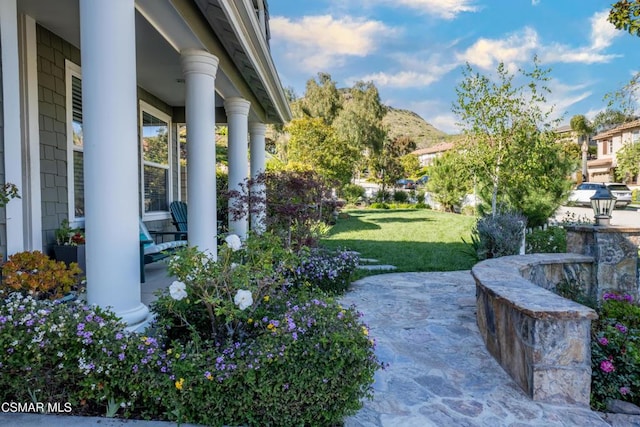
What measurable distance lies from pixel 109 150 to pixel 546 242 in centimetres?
706

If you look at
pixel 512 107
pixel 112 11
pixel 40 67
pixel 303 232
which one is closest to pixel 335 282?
pixel 303 232

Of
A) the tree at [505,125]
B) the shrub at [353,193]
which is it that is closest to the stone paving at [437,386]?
the tree at [505,125]

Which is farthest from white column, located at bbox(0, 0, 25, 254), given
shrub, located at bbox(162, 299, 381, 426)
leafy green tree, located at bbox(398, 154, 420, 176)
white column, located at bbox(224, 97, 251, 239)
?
leafy green tree, located at bbox(398, 154, 420, 176)

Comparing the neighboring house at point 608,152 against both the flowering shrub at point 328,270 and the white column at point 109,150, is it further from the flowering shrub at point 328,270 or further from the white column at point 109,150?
the white column at point 109,150

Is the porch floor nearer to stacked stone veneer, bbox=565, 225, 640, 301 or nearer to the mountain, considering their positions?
stacked stone veneer, bbox=565, 225, 640, 301

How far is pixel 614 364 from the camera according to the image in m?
2.70

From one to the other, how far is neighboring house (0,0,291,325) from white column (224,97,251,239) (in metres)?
0.02

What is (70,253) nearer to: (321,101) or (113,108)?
(113,108)

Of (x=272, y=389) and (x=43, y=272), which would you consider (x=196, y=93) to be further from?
(x=272, y=389)

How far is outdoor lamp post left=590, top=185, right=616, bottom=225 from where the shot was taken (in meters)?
4.17

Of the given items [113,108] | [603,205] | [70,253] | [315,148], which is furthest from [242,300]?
[315,148]

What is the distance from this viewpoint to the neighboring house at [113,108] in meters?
2.21

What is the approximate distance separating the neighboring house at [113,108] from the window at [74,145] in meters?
0.02

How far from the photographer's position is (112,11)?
7.25 feet
